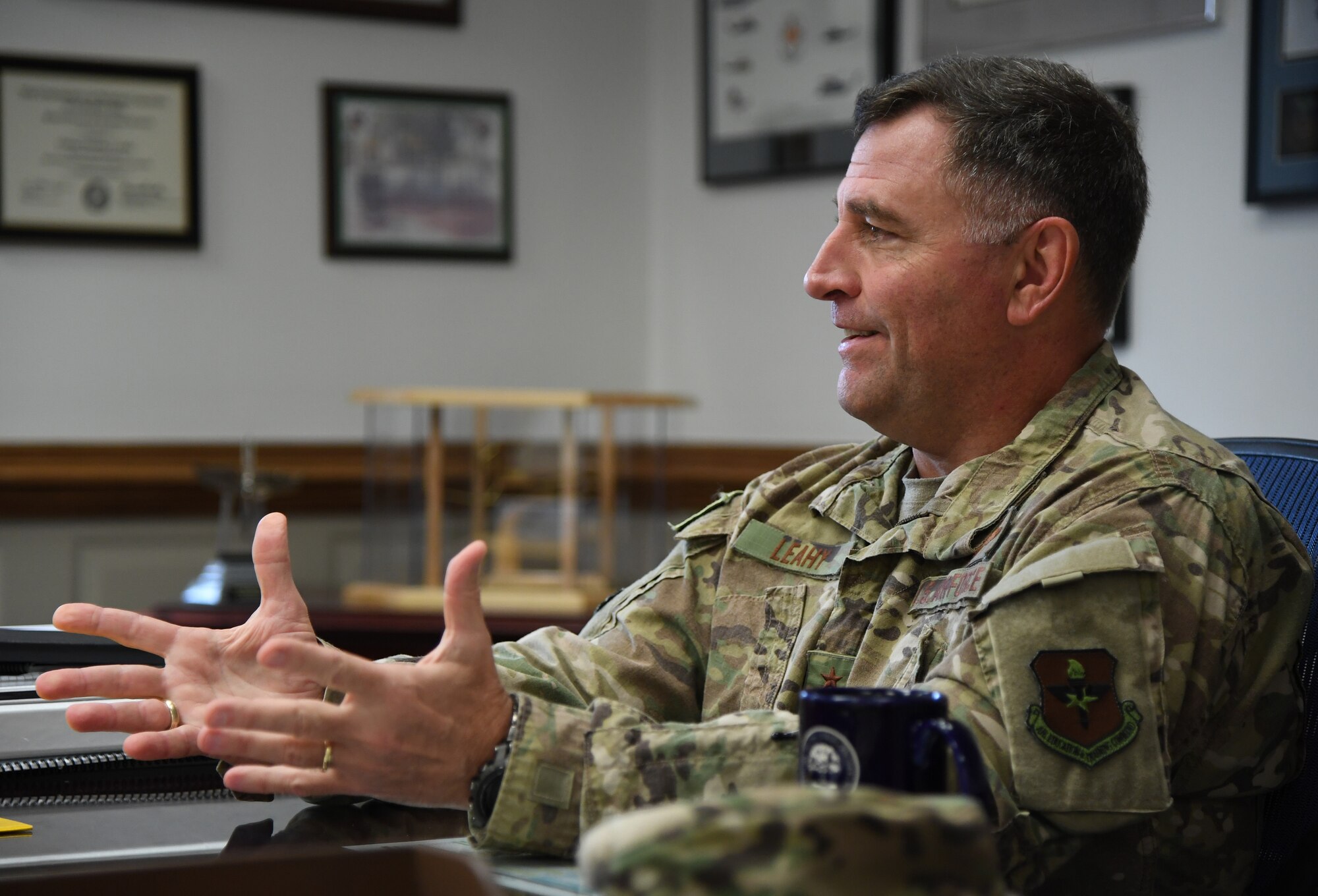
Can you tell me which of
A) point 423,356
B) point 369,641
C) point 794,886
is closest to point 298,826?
point 794,886

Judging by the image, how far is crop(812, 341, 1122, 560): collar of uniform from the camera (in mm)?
1142

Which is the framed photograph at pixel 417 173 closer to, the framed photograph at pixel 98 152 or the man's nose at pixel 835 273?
the framed photograph at pixel 98 152

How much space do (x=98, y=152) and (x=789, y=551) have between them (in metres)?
2.49

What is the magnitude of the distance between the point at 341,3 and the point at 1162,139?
197cm

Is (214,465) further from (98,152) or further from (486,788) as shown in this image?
(486,788)

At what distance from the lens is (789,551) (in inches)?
51.9

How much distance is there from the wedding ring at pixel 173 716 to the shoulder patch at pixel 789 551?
1.75 ft

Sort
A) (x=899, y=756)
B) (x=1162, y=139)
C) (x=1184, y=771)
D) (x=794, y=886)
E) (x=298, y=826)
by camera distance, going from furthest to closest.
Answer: (x=1162, y=139)
(x=1184, y=771)
(x=298, y=826)
(x=899, y=756)
(x=794, y=886)

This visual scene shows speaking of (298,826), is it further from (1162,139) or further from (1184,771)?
(1162,139)

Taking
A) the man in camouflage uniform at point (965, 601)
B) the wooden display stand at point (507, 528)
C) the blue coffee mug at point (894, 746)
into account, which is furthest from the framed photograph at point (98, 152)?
the blue coffee mug at point (894, 746)

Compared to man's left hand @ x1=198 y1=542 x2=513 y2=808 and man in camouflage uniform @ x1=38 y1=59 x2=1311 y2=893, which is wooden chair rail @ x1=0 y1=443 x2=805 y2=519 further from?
man's left hand @ x1=198 y1=542 x2=513 y2=808

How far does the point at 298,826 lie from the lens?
924 mm

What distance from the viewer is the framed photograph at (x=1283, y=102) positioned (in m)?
2.19

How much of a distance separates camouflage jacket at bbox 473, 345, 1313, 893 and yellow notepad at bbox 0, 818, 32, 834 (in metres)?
0.30
